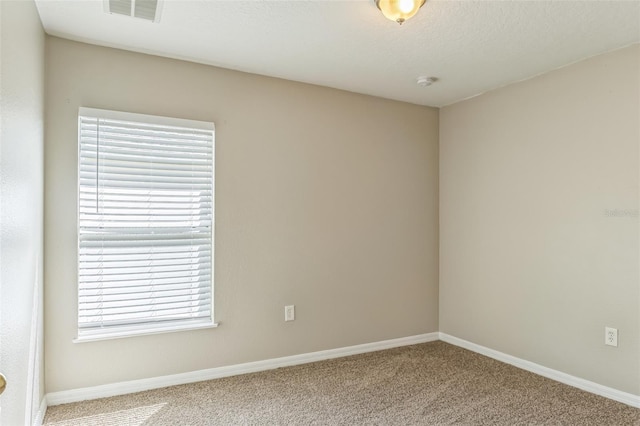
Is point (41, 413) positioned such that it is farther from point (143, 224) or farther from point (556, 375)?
point (556, 375)

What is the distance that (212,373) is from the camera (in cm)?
310

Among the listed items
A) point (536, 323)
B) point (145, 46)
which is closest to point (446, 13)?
point (145, 46)

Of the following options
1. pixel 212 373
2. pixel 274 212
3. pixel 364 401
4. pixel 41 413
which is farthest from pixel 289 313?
pixel 41 413

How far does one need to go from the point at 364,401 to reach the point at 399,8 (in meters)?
2.36

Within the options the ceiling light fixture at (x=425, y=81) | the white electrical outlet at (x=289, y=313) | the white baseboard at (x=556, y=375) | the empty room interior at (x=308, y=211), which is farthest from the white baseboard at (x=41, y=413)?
the ceiling light fixture at (x=425, y=81)

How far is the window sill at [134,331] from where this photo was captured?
8.90ft

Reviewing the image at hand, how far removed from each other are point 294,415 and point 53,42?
2784 mm

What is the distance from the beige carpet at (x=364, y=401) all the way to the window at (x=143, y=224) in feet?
1.58

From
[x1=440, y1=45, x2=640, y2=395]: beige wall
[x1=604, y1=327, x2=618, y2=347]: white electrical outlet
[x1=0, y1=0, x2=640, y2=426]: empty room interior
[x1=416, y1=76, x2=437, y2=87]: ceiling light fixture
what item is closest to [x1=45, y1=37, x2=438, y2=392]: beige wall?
[x1=0, y1=0, x2=640, y2=426]: empty room interior

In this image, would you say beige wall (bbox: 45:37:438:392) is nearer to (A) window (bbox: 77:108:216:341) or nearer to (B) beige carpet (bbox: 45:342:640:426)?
(A) window (bbox: 77:108:216:341)

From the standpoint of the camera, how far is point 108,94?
2.80 m

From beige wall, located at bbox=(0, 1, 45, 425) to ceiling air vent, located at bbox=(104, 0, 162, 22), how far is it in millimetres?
381

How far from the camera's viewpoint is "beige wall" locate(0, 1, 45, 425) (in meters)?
1.56

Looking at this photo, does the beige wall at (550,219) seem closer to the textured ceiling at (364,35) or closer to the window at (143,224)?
the textured ceiling at (364,35)
